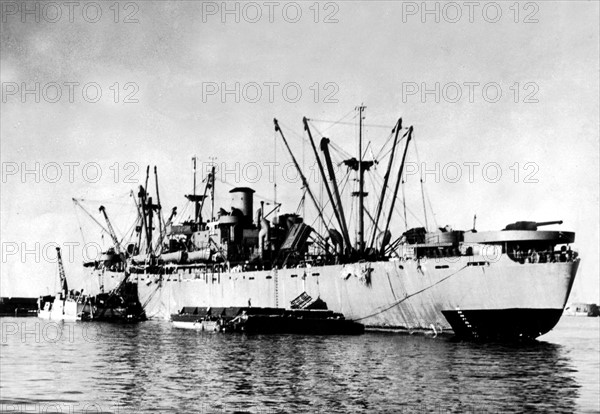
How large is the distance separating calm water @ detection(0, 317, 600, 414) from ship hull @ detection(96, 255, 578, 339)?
10.2 ft

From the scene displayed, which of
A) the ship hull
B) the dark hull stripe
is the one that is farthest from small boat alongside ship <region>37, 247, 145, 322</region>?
the dark hull stripe

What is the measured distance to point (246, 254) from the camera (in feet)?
269

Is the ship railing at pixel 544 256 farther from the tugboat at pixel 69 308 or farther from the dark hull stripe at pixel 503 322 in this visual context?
the tugboat at pixel 69 308

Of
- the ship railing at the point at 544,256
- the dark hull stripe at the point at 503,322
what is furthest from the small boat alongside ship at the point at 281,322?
the ship railing at the point at 544,256

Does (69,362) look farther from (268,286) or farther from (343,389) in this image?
(268,286)

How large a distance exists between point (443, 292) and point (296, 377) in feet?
81.3

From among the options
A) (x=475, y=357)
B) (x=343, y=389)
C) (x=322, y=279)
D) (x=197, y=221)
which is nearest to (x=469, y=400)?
(x=343, y=389)

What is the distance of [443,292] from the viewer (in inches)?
2050

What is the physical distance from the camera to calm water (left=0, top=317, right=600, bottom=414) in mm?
23094

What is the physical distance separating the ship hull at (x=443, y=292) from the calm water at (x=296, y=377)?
123 inches

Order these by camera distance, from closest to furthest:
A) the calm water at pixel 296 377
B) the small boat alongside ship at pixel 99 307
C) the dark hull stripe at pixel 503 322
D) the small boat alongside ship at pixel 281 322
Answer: the calm water at pixel 296 377 < the dark hull stripe at pixel 503 322 < the small boat alongside ship at pixel 281 322 < the small boat alongside ship at pixel 99 307

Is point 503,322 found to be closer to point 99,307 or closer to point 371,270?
point 371,270

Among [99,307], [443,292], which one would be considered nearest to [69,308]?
[99,307]

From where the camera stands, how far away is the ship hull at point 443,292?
4788cm
